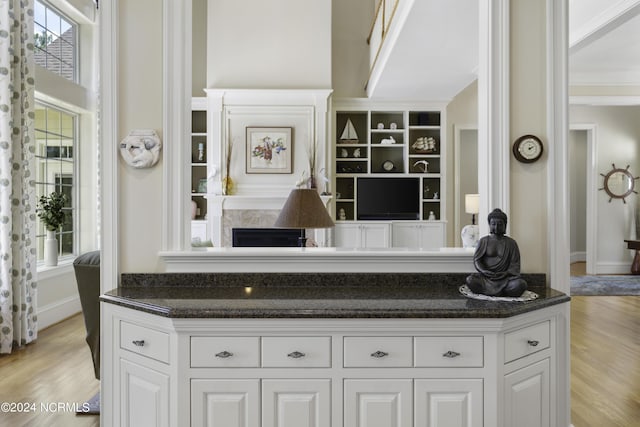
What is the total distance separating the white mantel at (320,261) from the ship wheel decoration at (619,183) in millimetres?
6789

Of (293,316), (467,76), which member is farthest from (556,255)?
(467,76)

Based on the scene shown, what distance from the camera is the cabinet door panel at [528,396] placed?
183 centimetres

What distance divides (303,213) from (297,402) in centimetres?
101

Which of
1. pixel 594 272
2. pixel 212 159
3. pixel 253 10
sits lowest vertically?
pixel 594 272

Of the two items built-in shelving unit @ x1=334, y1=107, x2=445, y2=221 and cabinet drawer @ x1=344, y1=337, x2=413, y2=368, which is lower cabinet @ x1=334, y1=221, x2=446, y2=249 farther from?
cabinet drawer @ x1=344, y1=337, x2=413, y2=368

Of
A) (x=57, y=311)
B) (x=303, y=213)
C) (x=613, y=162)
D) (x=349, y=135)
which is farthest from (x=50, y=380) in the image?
(x=613, y=162)

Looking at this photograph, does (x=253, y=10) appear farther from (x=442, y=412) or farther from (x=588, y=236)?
(x=588, y=236)

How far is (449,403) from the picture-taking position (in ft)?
5.75

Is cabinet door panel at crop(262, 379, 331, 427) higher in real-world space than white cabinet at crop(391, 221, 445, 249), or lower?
lower

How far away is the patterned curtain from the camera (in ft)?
11.9

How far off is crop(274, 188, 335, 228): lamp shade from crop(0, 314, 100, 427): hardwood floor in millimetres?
1615

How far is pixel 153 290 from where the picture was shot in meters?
2.12

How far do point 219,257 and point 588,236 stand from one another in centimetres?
730

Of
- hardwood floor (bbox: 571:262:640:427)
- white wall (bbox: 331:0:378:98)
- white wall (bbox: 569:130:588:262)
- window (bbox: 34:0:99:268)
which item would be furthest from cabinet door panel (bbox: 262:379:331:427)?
white wall (bbox: 569:130:588:262)
